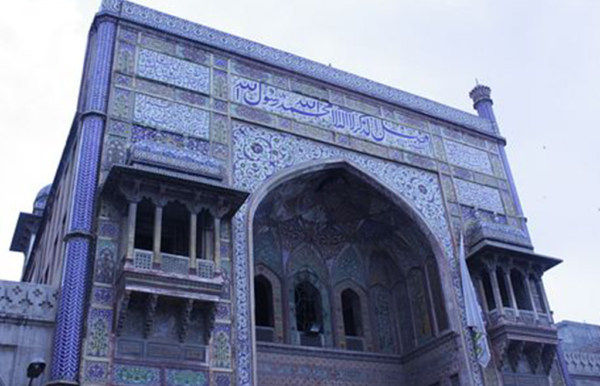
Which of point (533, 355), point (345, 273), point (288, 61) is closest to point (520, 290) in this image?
point (533, 355)

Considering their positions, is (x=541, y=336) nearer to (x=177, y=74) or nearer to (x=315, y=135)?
(x=315, y=135)

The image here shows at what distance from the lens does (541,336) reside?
1378cm

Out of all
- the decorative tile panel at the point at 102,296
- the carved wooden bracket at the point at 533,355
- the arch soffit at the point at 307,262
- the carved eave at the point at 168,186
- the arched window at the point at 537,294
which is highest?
the arch soffit at the point at 307,262

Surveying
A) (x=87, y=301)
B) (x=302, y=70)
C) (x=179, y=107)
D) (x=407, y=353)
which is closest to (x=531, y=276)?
(x=407, y=353)

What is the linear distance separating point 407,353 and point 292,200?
4.26 meters

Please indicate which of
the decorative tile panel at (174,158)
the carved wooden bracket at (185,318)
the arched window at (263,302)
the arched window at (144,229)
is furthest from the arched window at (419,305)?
the arched window at (144,229)

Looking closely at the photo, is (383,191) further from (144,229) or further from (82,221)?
(82,221)

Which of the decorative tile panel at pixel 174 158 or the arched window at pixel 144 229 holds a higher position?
the decorative tile panel at pixel 174 158

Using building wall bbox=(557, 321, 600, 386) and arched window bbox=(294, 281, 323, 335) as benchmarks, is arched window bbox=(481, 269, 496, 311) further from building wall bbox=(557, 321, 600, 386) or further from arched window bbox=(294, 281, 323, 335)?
arched window bbox=(294, 281, 323, 335)

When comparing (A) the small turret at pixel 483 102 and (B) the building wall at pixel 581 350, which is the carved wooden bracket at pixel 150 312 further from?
(A) the small turret at pixel 483 102

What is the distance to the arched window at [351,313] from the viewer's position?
50.7ft

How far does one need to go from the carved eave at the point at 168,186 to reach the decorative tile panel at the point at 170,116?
161 centimetres

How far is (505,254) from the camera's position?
566 inches

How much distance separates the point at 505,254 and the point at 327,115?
16.0ft
